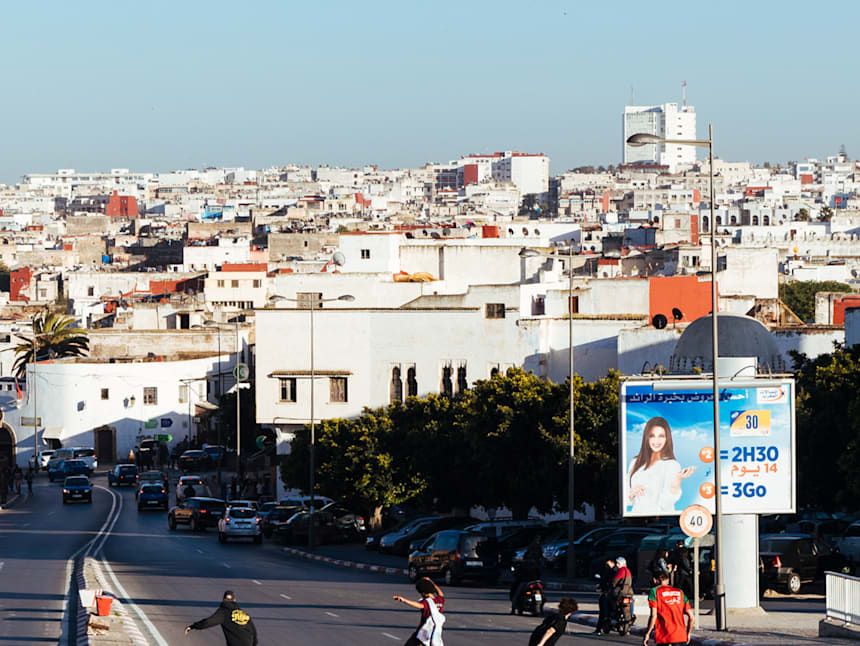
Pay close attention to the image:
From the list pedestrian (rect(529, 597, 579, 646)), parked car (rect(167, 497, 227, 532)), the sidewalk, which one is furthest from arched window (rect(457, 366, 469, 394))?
pedestrian (rect(529, 597, 579, 646))

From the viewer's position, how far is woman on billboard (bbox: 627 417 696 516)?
31.4 meters

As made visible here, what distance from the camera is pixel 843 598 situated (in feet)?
82.7

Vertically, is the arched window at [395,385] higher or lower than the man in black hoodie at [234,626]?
higher

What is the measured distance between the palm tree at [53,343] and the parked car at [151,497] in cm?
4291

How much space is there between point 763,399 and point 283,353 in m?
Answer: 41.8

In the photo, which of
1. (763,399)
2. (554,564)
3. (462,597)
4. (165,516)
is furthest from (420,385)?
(763,399)

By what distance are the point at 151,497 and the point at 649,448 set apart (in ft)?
141

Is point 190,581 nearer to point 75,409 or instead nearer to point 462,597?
point 462,597

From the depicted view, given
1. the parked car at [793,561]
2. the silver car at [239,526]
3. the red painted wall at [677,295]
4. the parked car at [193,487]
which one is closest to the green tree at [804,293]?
the red painted wall at [677,295]

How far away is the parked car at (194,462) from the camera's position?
310 feet

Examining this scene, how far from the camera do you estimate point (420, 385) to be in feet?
232

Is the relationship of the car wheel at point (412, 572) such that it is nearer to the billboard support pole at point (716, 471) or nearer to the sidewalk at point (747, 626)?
the sidewalk at point (747, 626)

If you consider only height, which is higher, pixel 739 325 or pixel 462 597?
pixel 739 325

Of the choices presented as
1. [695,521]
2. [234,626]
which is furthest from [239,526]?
[234,626]
